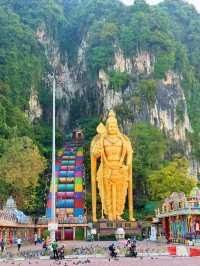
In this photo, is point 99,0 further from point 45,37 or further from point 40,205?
point 40,205

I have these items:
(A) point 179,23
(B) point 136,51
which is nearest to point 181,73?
(B) point 136,51

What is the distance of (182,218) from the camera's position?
24656 mm

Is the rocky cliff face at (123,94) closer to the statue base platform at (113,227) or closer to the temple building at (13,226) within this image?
the statue base platform at (113,227)

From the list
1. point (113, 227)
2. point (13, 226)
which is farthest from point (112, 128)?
point (13, 226)

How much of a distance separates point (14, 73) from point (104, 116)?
11.2 meters

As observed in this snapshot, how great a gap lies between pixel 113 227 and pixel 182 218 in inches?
247

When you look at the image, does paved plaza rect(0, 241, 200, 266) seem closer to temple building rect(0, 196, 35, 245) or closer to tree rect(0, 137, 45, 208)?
temple building rect(0, 196, 35, 245)

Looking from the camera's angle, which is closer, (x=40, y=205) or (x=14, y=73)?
(x=40, y=205)

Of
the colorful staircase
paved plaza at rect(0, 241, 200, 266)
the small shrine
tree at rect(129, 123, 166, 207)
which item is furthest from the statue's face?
paved plaza at rect(0, 241, 200, 266)

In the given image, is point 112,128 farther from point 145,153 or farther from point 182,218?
point 182,218

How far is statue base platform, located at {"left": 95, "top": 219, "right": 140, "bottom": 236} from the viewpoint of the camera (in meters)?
29.5

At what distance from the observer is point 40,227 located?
31.0 meters

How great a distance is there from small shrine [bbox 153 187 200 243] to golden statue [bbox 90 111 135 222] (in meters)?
4.26

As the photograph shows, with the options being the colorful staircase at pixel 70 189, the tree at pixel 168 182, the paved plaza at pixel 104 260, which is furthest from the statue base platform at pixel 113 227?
the paved plaza at pixel 104 260
